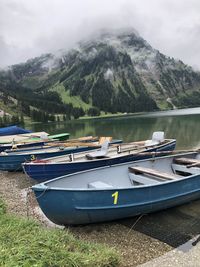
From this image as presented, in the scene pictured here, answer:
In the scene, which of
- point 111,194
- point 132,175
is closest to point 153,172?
point 132,175

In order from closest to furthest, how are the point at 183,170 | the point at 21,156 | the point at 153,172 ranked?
the point at 153,172
the point at 183,170
the point at 21,156

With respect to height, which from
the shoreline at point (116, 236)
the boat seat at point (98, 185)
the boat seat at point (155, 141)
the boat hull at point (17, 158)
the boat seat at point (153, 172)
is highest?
the boat seat at point (155, 141)

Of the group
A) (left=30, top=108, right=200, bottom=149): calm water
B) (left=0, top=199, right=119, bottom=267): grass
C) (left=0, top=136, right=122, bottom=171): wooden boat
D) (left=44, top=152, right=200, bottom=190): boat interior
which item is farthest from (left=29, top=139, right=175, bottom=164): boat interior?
(left=30, top=108, right=200, bottom=149): calm water

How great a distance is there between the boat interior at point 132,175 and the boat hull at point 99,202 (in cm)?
57

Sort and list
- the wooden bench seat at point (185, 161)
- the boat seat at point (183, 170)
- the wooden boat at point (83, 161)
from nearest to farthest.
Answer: the boat seat at point (183, 170), the wooden bench seat at point (185, 161), the wooden boat at point (83, 161)

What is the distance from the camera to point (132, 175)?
16297mm

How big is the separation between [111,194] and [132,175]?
435cm

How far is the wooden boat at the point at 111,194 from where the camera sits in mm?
11797

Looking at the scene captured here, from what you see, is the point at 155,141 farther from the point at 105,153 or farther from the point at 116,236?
the point at 116,236

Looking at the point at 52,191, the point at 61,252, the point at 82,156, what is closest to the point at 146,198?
the point at 52,191

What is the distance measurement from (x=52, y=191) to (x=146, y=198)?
14.4 feet

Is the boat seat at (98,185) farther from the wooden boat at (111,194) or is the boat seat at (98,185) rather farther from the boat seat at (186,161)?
the boat seat at (186,161)

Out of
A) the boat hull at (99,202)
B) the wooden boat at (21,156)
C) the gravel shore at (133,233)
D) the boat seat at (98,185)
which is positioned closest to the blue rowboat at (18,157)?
the wooden boat at (21,156)

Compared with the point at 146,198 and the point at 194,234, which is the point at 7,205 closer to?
the point at 146,198
